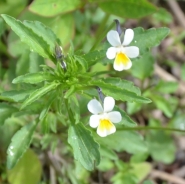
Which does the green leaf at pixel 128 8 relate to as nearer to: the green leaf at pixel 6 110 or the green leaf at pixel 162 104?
the green leaf at pixel 162 104

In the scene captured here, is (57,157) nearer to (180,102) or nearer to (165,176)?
(165,176)

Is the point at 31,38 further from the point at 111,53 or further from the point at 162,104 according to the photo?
the point at 162,104

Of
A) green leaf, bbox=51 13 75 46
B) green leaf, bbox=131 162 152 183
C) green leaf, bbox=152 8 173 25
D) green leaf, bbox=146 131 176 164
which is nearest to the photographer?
green leaf, bbox=51 13 75 46

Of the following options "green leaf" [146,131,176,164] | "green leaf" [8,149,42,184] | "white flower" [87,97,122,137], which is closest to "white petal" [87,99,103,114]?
"white flower" [87,97,122,137]

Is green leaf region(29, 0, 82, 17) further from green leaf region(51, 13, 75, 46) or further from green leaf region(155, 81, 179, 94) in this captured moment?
green leaf region(155, 81, 179, 94)

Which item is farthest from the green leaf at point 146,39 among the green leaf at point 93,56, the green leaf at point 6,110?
the green leaf at point 6,110
